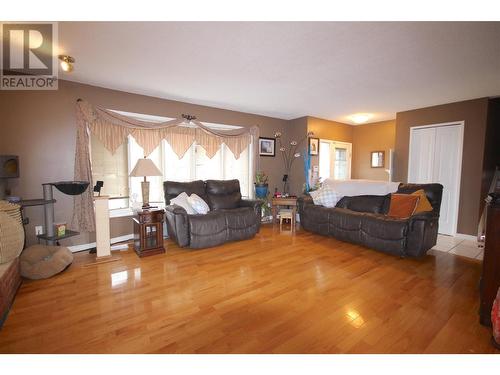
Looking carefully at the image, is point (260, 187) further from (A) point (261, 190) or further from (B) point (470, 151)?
(B) point (470, 151)

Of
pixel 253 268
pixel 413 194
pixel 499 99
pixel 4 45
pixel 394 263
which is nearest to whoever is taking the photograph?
pixel 4 45

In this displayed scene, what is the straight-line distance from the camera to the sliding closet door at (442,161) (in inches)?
159

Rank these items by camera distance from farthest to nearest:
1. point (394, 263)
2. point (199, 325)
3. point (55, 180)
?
1. point (55, 180)
2. point (394, 263)
3. point (199, 325)

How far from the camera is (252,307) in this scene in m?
1.89

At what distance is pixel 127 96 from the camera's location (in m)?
3.52

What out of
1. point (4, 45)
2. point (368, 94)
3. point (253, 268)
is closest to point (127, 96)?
point (4, 45)

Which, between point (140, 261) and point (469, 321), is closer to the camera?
point (469, 321)

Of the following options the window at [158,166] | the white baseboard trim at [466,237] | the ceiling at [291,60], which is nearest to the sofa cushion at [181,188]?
the window at [158,166]

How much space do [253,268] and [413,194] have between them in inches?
99.5

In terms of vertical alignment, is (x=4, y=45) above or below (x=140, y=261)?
above

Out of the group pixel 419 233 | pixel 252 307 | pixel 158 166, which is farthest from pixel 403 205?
pixel 158 166

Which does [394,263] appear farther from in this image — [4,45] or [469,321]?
[4,45]

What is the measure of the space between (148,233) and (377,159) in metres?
5.27

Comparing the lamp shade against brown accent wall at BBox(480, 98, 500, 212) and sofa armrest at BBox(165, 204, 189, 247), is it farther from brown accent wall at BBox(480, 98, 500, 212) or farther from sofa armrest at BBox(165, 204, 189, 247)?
brown accent wall at BBox(480, 98, 500, 212)
